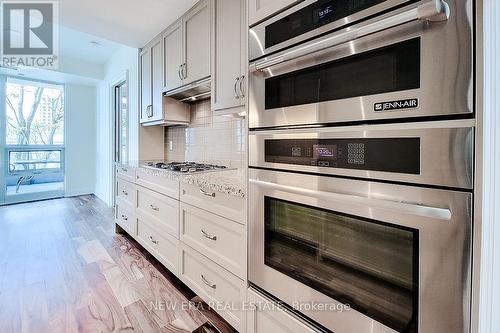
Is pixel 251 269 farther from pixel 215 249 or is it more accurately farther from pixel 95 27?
pixel 95 27

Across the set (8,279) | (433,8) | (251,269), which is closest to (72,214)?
(8,279)

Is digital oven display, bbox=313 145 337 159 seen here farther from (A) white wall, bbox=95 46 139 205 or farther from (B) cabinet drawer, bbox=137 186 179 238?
(A) white wall, bbox=95 46 139 205

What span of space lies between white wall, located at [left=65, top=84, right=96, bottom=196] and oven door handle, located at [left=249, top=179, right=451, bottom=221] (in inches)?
230

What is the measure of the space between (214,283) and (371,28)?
1522mm

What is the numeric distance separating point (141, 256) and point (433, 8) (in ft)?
9.31

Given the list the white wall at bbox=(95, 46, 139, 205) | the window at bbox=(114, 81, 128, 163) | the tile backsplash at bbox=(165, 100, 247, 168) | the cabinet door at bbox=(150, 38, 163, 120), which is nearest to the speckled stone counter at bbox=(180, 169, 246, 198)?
the tile backsplash at bbox=(165, 100, 247, 168)

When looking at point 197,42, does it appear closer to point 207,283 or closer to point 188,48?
point 188,48

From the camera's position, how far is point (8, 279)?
2.00 meters

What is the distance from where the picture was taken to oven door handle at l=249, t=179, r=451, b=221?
63 cm

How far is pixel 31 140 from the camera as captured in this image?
4.85m

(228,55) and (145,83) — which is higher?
(145,83)

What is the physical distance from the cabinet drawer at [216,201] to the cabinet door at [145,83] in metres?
1.55

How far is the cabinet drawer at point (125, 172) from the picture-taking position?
2.62 meters

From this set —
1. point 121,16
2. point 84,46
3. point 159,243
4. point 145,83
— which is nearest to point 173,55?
point 121,16
